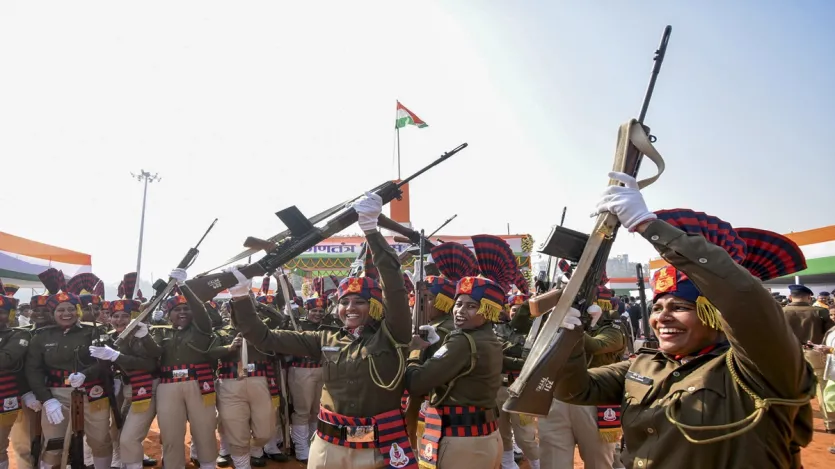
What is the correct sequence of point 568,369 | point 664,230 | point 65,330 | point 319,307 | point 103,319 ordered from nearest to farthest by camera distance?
1. point 664,230
2. point 568,369
3. point 65,330
4. point 319,307
5. point 103,319

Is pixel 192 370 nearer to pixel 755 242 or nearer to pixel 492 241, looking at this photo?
pixel 492 241

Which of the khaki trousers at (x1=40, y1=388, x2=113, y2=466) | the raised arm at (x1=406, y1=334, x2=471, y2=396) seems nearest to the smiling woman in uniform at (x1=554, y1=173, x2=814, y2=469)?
the raised arm at (x1=406, y1=334, x2=471, y2=396)

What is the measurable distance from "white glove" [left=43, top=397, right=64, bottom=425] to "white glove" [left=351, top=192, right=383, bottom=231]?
5.37m

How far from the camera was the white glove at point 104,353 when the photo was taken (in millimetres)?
6898

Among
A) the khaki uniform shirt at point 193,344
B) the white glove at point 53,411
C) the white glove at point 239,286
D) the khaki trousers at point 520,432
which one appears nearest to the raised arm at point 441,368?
the white glove at point 239,286

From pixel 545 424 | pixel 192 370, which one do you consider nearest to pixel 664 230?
pixel 545 424

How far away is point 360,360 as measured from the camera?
430 centimetres

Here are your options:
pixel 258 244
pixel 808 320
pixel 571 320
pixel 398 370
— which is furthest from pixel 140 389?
pixel 808 320

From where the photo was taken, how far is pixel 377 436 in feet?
→ 13.5

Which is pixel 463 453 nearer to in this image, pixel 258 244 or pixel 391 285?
pixel 391 285

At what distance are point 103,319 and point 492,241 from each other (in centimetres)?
848

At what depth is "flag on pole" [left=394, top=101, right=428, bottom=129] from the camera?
2923 centimetres

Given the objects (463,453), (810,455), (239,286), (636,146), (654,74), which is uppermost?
(654,74)

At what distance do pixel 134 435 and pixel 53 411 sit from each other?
103cm
